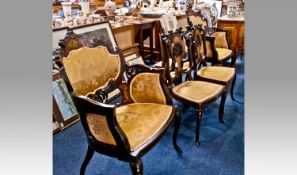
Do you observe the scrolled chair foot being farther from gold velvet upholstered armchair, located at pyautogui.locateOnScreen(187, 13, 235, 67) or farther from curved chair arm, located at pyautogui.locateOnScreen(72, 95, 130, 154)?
gold velvet upholstered armchair, located at pyautogui.locateOnScreen(187, 13, 235, 67)

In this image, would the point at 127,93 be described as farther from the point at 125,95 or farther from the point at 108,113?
the point at 108,113

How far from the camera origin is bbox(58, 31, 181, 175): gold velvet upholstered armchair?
5.30 ft

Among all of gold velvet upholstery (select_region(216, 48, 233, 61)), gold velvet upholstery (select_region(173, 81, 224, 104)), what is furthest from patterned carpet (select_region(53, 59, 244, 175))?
gold velvet upholstery (select_region(216, 48, 233, 61))

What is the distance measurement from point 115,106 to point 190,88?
1.19 meters

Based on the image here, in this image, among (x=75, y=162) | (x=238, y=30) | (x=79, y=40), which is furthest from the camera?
(x=238, y=30)

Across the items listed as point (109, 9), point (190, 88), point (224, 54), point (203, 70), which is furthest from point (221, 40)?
point (190, 88)

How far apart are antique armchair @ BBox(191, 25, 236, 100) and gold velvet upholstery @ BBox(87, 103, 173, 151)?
3.08 ft

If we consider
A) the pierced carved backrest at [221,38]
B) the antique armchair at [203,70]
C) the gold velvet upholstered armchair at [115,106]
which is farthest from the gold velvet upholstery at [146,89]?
the pierced carved backrest at [221,38]

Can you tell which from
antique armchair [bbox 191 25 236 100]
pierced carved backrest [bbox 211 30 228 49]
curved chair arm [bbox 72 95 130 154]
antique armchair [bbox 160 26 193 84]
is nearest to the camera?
curved chair arm [bbox 72 95 130 154]
